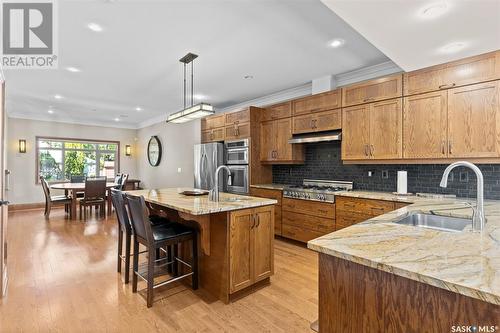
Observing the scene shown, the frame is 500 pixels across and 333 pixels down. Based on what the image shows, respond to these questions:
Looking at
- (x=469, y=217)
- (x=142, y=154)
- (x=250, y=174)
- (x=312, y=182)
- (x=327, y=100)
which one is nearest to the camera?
Result: (x=469, y=217)

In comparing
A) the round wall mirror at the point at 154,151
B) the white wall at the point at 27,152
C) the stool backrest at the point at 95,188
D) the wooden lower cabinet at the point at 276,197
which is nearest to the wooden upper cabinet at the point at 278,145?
the wooden lower cabinet at the point at 276,197

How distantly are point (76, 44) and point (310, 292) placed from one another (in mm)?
3732

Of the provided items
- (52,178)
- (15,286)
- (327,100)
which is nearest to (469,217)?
(327,100)

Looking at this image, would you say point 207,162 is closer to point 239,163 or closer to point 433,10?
point 239,163

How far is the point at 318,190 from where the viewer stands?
12.3 feet

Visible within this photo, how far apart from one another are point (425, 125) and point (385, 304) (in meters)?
2.65

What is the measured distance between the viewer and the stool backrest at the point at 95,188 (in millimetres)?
5598

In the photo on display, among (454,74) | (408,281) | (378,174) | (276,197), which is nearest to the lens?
(408,281)

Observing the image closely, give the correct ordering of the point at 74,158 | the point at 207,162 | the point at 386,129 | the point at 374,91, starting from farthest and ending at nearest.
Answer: the point at 74,158 → the point at 207,162 → the point at 374,91 → the point at 386,129

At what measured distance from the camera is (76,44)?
2.95 m

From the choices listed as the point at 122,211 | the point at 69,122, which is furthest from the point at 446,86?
the point at 69,122

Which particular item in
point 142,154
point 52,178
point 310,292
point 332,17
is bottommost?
point 310,292

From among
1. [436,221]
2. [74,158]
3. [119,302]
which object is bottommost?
[119,302]

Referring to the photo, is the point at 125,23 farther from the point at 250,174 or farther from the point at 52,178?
the point at 52,178
